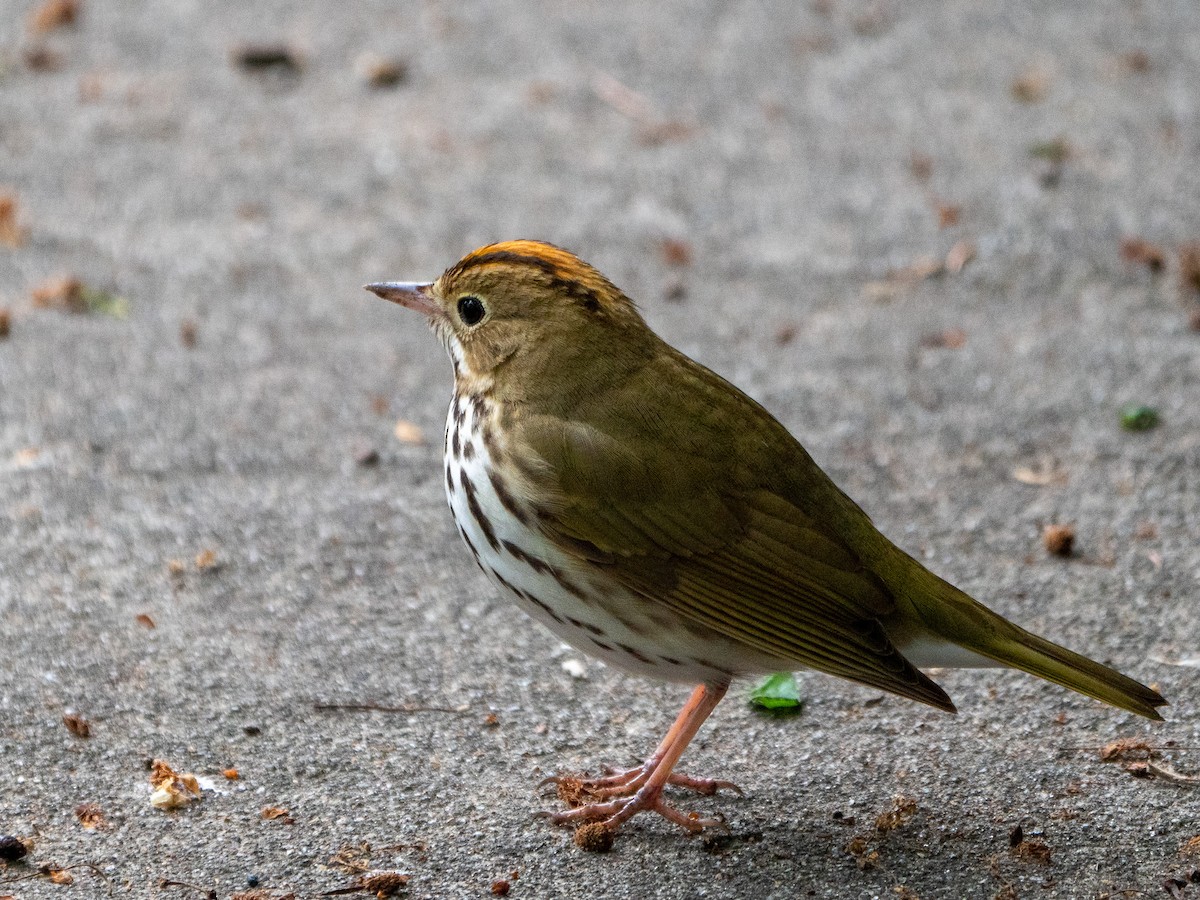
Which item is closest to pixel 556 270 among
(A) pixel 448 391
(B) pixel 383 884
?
(B) pixel 383 884

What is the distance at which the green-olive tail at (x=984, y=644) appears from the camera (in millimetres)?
3350

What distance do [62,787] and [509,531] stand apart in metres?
1.14

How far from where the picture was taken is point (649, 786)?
11.7ft

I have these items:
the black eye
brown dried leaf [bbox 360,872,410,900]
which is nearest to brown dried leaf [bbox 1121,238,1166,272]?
the black eye

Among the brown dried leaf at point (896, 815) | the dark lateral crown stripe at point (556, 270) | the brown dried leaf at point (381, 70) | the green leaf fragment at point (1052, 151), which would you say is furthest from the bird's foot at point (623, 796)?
the brown dried leaf at point (381, 70)

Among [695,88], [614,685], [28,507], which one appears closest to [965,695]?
[614,685]

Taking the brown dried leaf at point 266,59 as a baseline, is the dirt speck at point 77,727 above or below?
below

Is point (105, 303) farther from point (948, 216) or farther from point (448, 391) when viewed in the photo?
point (948, 216)

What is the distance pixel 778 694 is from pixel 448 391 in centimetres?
192

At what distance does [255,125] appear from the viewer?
7.18 metres

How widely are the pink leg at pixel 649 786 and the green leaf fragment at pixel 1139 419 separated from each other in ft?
7.10

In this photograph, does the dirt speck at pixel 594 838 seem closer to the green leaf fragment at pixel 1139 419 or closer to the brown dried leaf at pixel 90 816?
the brown dried leaf at pixel 90 816

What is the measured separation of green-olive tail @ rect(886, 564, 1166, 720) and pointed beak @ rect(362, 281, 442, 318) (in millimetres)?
1245

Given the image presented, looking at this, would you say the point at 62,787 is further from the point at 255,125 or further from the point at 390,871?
the point at 255,125
